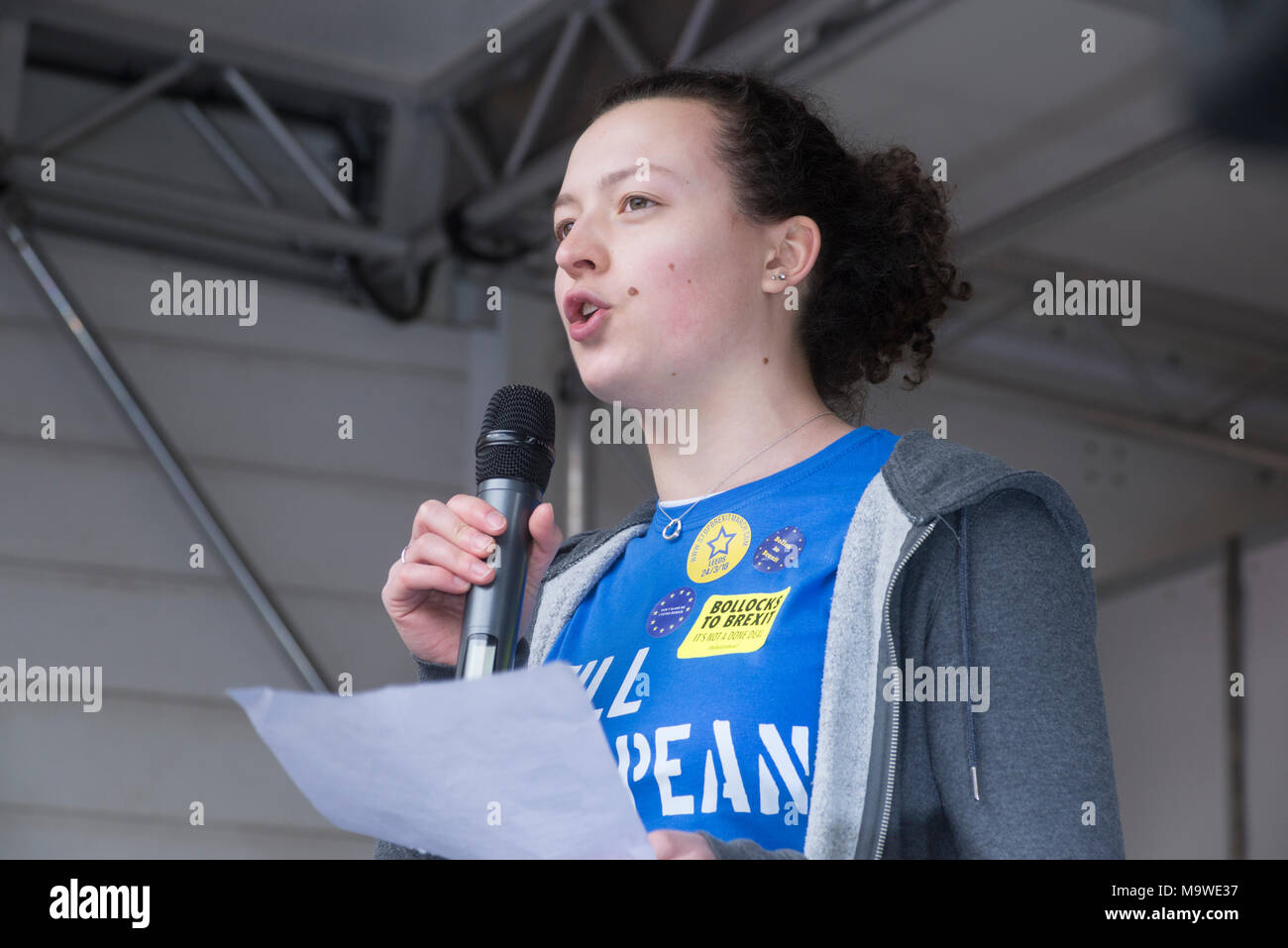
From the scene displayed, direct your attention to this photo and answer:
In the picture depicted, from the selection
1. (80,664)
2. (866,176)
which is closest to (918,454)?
(866,176)

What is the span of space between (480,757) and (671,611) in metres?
0.44

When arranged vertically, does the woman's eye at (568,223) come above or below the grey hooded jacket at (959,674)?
above

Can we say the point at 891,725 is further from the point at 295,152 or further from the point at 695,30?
the point at 295,152

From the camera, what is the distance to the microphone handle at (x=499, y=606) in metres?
0.90

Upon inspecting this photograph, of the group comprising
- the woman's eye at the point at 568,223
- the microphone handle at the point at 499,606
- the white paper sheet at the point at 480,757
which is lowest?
the white paper sheet at the point at 480,757

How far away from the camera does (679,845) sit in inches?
29.0

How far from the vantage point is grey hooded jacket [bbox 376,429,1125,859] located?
35.5 inches

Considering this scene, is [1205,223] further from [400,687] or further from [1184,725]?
[400,687]

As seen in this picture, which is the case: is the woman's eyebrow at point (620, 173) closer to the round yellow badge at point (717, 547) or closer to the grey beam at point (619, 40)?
the round yellow badge at point (717, 547)

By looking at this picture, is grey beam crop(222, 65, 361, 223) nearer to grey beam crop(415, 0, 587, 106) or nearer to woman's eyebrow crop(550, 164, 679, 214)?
grey beam crop(415, 0, 587, 106)

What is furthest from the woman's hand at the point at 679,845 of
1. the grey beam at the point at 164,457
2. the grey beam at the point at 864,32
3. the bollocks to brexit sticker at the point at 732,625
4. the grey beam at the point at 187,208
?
the grey beam at the point at 187,208

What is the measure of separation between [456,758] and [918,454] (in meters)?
0.50

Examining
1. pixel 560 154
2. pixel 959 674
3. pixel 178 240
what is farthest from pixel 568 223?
pixel 178 240

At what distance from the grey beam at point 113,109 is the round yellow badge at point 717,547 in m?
3.03
